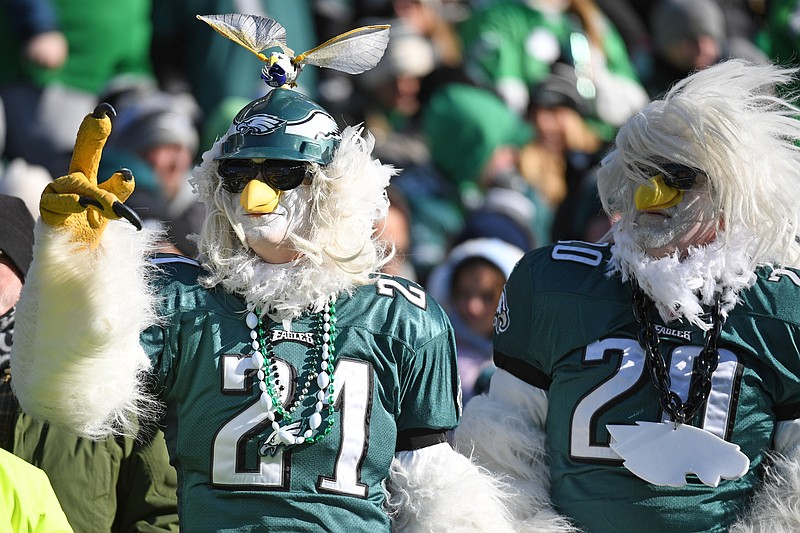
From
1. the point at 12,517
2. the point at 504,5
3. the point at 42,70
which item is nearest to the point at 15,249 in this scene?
the point at 12,517

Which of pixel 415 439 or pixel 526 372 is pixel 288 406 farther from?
pixel 526 372

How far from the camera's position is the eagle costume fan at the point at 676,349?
3213mm

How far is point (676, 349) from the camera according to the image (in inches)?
129

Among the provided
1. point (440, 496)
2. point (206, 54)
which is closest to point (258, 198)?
point (440, 496)

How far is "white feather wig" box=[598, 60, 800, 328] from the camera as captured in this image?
3.27 meters

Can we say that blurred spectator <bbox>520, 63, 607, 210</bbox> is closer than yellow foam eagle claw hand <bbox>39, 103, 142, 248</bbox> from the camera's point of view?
No

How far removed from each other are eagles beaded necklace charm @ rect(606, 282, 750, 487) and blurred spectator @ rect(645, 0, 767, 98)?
3.87 metres

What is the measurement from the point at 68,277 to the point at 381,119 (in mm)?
4151

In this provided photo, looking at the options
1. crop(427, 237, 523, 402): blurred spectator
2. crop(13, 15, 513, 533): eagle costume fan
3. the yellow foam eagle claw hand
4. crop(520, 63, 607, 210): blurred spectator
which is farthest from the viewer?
crop(520, 63, 607, 210): blurred spectator

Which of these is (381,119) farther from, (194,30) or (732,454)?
(732,454)

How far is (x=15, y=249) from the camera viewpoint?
3533 mm

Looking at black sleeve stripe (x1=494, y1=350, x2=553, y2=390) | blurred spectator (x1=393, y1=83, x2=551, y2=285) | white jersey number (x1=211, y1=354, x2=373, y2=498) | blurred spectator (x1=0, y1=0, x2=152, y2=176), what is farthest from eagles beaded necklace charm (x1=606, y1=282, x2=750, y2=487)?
blurred spectator (x1=0, y1=0, x2=152, y2=176)

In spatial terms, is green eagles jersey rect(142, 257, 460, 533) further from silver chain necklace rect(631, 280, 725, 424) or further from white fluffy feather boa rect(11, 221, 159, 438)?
silver chain necklace rect(631, 280, 725, 424)

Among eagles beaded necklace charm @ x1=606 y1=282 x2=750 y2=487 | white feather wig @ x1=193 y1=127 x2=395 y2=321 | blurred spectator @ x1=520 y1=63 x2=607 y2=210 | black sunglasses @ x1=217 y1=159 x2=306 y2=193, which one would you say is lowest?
eagles beaded necklace charm @ x1=606 y1=282 x2=750 y2=487
